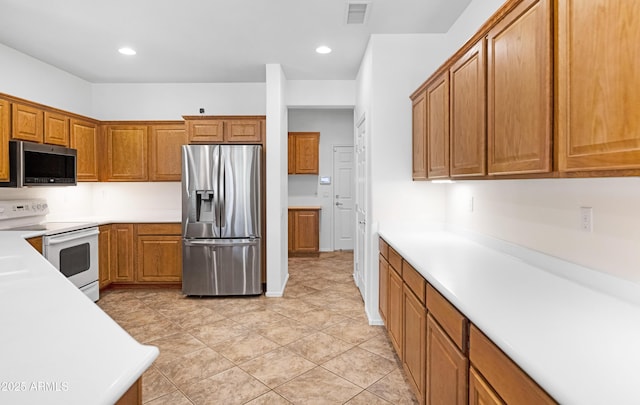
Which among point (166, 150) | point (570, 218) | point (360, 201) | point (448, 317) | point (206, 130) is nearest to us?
point (448, 317)

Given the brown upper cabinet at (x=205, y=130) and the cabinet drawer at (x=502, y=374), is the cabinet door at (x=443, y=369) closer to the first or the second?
the cabinet drawer at (x=502, y=374)

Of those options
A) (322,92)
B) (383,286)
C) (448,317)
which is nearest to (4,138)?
(322,92)

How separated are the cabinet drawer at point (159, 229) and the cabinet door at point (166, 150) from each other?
26.2 inches

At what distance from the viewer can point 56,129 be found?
12.9 ft

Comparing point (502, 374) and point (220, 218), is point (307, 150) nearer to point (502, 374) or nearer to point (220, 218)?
point (220, 218)

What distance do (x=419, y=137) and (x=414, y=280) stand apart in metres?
1.41

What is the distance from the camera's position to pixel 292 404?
2184 millimetres

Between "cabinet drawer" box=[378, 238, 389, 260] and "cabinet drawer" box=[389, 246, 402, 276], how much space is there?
118 mm

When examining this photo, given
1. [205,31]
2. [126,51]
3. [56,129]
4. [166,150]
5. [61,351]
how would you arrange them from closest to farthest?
[61,351], [205,31], [126,51], [56,129], [166,150]

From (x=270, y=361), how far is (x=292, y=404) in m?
0.57

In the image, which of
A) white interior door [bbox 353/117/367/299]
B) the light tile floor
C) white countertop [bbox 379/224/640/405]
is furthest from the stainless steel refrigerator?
white countertop [bbox 379/224/640/405]

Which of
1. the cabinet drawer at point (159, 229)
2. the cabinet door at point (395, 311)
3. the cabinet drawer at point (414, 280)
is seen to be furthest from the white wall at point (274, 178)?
the cabinet drawer at point (414, 280)

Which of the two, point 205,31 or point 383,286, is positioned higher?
point 205,31

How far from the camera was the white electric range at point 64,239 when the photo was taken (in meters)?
3.45
